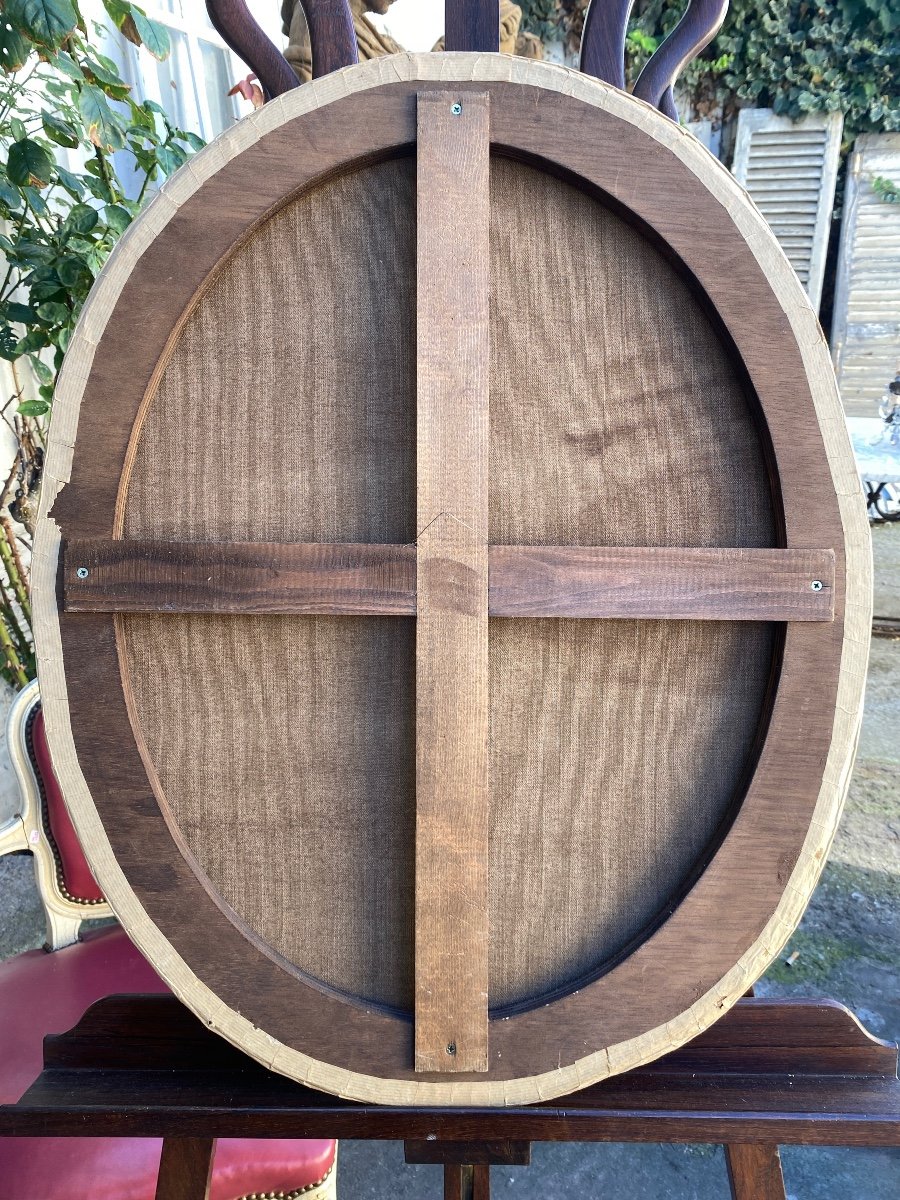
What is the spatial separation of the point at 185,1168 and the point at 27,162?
1.69 metres

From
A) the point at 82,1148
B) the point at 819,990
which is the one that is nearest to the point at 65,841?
the point at 82,1148

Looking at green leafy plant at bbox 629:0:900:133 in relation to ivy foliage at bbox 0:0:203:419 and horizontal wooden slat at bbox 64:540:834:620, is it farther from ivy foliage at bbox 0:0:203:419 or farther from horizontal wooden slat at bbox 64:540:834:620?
horizontal wooden slat at bbox 64:540:834:620

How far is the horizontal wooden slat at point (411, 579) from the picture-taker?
0.78 meters

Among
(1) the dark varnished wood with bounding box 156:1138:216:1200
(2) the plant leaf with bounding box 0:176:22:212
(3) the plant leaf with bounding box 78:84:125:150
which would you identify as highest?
(3) the plant leaf with bounding box 78:84:125:150

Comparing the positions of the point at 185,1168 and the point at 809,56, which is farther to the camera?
the point at 809,56

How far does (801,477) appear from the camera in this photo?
2.56ft

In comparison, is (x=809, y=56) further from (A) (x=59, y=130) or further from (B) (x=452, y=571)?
(B) (x=452, y=571)

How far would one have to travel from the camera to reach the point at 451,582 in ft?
2.56

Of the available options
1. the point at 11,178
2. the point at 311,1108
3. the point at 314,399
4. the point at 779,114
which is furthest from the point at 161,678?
the point at 779,114

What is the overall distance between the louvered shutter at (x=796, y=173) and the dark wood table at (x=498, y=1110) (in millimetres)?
5646

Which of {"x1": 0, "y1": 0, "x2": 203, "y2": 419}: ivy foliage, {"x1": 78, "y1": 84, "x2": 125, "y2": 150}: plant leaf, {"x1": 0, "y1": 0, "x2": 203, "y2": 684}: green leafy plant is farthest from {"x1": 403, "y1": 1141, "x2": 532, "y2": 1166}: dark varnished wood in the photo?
{"x1": 78, "y1": 84, "x2": 125, "y2": 150}: plant leaf

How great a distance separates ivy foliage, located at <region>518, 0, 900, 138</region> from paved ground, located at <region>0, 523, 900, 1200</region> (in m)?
4.00

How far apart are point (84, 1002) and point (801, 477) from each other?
1333 mm

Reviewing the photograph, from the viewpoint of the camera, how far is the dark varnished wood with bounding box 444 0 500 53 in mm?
813
